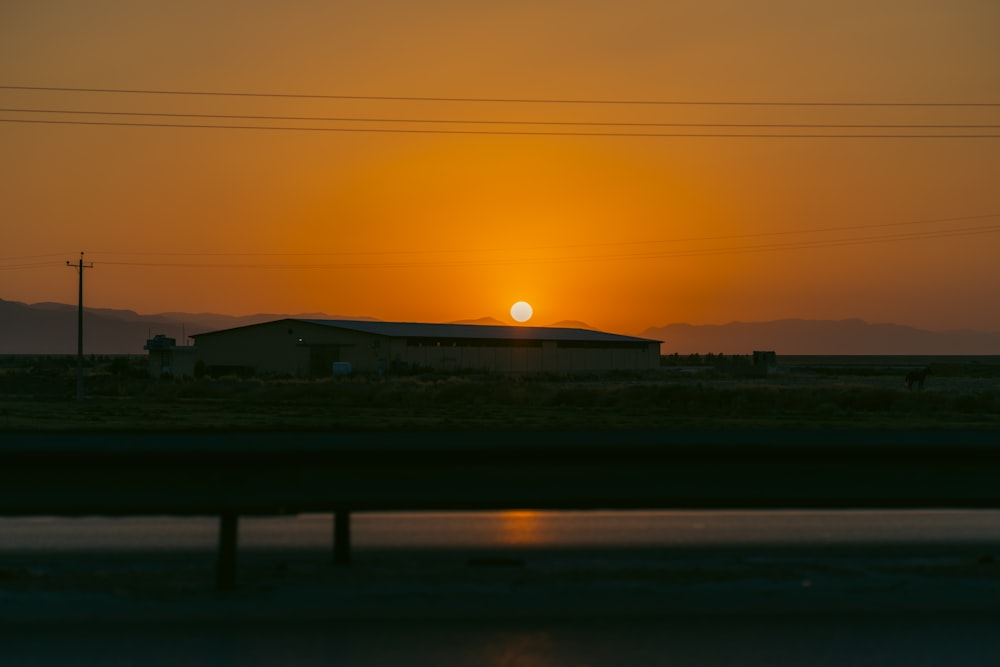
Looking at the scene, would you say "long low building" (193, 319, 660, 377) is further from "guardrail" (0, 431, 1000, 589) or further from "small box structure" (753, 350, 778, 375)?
"guardrail" (0, 431, 1000, 589)

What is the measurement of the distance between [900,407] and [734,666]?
40792 mm

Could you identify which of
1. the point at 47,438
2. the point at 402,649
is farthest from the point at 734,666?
the point at 47,438

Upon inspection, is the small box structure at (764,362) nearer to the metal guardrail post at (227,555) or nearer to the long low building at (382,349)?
the long low building at (382,349)

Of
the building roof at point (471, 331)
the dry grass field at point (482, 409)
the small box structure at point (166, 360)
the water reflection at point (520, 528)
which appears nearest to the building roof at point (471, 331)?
the building roof at point (471, 331)

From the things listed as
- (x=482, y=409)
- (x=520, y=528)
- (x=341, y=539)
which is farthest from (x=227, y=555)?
(x=482, y=409)

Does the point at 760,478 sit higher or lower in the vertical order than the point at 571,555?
higher

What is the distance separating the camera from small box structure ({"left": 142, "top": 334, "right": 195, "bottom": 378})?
3268 inches

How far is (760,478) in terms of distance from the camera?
10359 millimetres

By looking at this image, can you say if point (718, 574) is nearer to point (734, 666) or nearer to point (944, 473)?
point (734, 666)

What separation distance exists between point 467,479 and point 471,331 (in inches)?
3776

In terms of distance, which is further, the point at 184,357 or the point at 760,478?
the point at 184,357

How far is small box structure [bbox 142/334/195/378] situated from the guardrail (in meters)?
73.5

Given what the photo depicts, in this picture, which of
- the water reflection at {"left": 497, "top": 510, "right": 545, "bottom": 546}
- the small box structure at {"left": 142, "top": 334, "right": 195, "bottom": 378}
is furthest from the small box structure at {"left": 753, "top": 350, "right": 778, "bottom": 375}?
the water reflection at {"left": 497, "top": 510, "right": 545, "bottom": 546}

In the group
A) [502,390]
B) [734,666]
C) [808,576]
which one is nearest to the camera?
[734,666]
